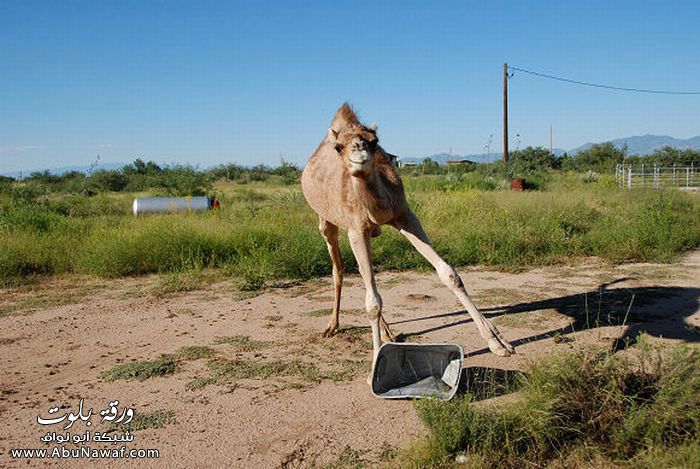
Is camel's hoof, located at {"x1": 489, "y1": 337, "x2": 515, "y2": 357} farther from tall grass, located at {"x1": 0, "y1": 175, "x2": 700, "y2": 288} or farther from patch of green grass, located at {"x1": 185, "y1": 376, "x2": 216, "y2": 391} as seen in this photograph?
tall grass, located at {"x1": 0, "y1": 175, "x2": 700, "y2": 288}

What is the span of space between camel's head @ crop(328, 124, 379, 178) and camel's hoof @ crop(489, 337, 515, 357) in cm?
171

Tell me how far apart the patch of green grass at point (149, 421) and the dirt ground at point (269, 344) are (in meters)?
0.03

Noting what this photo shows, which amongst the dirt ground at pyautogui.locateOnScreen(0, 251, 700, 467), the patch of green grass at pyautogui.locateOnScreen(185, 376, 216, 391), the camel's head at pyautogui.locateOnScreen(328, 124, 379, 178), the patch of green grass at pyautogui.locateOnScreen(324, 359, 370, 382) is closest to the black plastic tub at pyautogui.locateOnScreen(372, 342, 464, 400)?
the dirt ground at pyautogui.locateOnScreen(0, 251, 700, 467)

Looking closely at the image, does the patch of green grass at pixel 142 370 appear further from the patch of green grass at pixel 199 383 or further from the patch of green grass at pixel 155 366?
the patch of green grass at pixel 199 383

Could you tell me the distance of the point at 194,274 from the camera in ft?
30.6

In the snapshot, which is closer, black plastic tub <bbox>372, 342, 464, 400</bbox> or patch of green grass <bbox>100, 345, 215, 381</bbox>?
black plastic tub <bbox>372, 342, 464, 400</bbox>

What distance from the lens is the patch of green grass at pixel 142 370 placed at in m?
5.24

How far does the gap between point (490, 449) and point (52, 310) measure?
6.57 metres

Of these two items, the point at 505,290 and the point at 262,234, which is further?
the point at 262,234

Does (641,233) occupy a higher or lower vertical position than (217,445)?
higher

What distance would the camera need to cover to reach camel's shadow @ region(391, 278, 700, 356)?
5930 millimetres

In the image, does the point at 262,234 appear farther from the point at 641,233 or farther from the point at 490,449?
the point at 490,449

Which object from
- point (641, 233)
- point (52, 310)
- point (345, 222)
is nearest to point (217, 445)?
point (345, 222)

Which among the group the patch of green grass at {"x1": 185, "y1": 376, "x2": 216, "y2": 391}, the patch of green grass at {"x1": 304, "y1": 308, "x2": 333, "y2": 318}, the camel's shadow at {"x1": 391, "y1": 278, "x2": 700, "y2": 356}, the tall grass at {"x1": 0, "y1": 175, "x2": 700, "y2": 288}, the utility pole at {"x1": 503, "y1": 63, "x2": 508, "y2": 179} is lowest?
the patch of green grass at {"x1": 185, "y1": 376, "x2": 216, "y2": 391}
